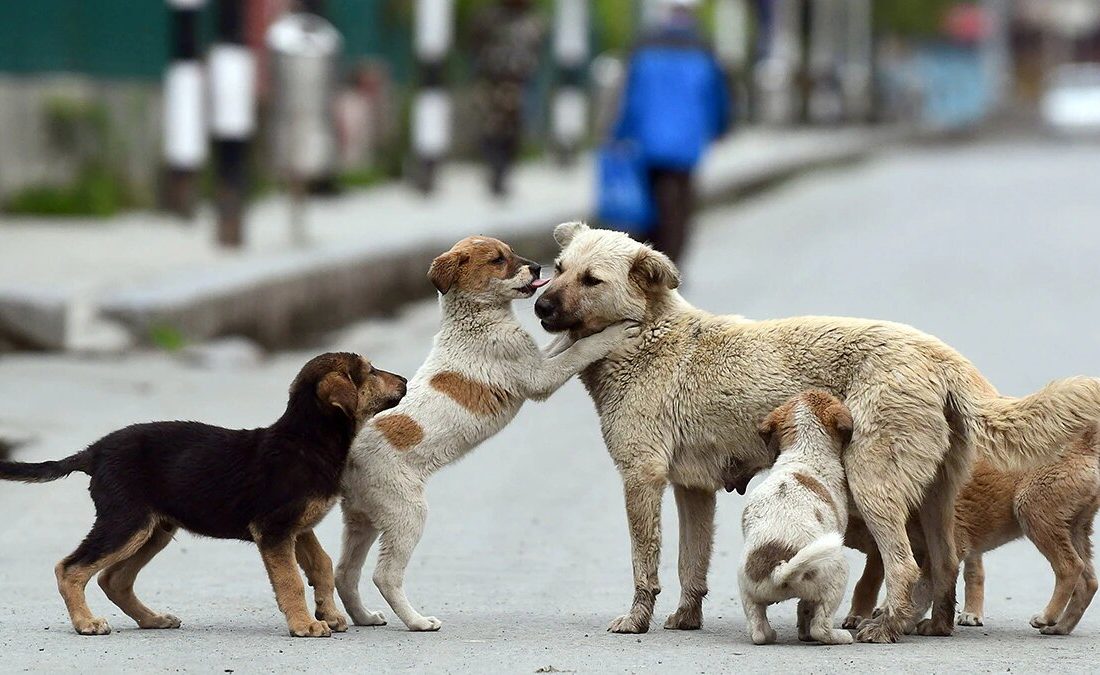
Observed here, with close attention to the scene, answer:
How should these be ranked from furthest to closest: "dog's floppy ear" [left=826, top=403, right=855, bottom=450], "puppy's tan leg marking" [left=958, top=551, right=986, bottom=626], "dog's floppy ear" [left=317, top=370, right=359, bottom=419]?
1. "puppy's tan leg marking" [left=958, top=551, right=986, bottom=626]
2. "dog's floppy ear" [left=317, top=370, right=359, bottom=419]
3. "dog's floppy ear" [left=826, top=403, right=855, bottom=450]

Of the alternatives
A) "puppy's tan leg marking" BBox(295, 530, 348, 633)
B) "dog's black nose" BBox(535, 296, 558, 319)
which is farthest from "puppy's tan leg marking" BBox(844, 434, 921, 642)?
"puppy's tan leg marking" BBox(295, 530, 348, 633)

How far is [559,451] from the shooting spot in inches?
389

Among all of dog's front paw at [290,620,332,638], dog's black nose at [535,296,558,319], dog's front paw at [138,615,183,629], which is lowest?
dog's front paw at [138,615,183,629]

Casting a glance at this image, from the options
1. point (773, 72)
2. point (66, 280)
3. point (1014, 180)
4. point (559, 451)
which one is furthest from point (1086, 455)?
point (773, 72)

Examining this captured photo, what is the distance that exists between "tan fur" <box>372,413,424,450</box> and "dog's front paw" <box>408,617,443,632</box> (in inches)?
19.7

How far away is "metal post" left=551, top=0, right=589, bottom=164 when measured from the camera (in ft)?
101

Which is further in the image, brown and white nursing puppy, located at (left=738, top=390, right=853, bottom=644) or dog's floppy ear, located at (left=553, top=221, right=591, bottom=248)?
dog's floppy ear, located at (left=553, top=221, right=591, bottom=248)

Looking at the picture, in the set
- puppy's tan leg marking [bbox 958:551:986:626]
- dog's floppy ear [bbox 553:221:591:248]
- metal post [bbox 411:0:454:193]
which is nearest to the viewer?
puppy's tan leg marking [bbox 958:551:986:626]

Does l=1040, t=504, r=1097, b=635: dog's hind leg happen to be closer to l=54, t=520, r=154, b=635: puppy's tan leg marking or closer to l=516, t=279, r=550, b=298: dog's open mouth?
l=516, t=279, r=550, b=298: dog's open mouth

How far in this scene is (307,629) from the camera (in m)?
5.95

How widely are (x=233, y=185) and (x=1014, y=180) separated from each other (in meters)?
21.3

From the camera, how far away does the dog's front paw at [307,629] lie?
5941mm

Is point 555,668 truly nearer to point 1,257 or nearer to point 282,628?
point 282,628

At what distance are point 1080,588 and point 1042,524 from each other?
0.70ft
